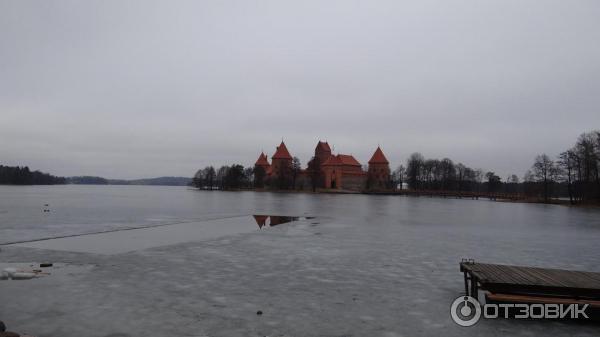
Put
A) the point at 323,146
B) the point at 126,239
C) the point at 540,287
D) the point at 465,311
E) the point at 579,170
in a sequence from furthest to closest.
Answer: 1. the point at 323,146
2. the point at 579,170
3. the point at 126,239
4. the point at 465,311
5. the point at 540,287

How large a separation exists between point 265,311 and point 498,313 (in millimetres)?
4047

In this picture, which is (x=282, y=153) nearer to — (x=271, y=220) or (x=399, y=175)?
(x=399, y=175)

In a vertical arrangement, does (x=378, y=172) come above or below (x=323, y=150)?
below

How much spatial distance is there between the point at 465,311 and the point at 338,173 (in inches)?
5603

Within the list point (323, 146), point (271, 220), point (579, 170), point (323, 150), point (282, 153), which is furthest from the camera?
point (323, 146)

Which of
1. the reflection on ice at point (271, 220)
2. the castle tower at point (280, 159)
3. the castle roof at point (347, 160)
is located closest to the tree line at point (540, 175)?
the castle roof at point (347, 160)

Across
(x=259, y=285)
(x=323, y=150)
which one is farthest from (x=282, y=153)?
(x=259, y=285)

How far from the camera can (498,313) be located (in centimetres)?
749

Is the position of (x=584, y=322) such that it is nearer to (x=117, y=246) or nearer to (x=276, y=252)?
(x=276, y=252)

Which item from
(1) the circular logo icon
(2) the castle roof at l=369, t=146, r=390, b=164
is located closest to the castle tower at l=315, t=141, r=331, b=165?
(2) the castle roof at l=369, t=146, r=390, b=164

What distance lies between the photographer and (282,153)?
503 ft

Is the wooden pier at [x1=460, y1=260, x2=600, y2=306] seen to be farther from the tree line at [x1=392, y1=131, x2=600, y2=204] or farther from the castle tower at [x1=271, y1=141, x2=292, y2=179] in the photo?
the castle tower at [x1=271, y1=141, x2=292, y2=179]

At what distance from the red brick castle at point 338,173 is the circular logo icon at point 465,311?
418 feet

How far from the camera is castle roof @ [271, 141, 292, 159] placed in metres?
153
